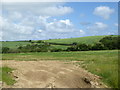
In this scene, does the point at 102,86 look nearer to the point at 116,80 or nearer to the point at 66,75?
the point at 116,80

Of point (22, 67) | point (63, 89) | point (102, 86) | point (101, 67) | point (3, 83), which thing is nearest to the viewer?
point (3, 83)

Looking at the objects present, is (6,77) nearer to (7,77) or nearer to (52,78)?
(7,77)

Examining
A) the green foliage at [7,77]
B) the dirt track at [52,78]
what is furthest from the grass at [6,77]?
the dirt track at [52,78]

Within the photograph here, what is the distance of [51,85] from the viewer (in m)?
11.7

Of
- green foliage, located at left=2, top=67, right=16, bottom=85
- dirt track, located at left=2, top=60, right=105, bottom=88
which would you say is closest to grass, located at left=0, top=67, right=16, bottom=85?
green foliage, located at left=2, top=67, right=16, bottom=85

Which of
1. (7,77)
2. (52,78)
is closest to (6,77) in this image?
→ (7,77)

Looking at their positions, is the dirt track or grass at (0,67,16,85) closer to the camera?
grass at (0,67,16,85)

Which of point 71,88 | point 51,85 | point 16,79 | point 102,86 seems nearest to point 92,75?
point 102,86

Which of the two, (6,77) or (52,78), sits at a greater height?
(6,77)

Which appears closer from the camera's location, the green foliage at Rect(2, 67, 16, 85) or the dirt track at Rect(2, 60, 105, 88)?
the green foliage at Rect(2, 67, 16, 85)

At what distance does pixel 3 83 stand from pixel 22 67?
11.1ft

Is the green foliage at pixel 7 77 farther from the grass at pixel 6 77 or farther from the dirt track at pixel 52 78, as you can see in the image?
the dirt track at pixel 52 78

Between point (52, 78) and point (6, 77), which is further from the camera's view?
point (52, 78)

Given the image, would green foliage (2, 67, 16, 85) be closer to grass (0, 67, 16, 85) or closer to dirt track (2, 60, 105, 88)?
grass (0, 67, 16, 85)
